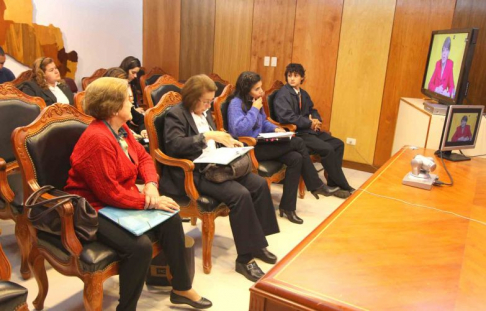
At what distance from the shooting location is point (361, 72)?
4.85 meters

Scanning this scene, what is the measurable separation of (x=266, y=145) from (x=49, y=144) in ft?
5.91

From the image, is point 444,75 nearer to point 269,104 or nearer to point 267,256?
point 269,104

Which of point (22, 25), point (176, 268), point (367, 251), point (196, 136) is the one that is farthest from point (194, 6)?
point (367, 251)

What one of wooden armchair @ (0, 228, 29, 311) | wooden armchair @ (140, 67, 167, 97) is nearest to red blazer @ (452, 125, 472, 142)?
wooden armchair @ (0, 228, 29, 311)

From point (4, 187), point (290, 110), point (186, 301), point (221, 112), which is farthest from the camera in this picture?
point (290, 110)

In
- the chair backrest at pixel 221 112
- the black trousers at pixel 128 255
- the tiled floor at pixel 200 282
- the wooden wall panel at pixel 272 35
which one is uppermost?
the wooden wall panel at pixel 272 35

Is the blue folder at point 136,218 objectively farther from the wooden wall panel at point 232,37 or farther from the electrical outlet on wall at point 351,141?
the wooden wall panel at point 232,37

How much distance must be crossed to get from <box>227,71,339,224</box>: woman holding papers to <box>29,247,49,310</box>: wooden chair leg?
1.69 m

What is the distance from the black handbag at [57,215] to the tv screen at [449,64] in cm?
285

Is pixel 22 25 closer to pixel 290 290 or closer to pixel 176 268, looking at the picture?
pixel 176 268

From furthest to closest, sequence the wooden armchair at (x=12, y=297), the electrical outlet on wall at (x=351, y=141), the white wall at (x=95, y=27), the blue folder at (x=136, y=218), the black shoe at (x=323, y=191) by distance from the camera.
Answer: the electrical outlet on wall at (x=351, y=141) < the white wall at (x=95, y=27) < the black shoe at (x=323, y=191) < the blue folder at (x=136, y=218) < the wooden armchair at (x=12, y=297)

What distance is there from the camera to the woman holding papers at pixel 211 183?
2.55 metres

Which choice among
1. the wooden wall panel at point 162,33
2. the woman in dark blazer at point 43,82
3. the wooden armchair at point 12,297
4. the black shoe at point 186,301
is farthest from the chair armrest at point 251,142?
the wooden wall panel at point 162,33

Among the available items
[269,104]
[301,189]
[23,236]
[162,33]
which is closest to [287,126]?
[269,104]
